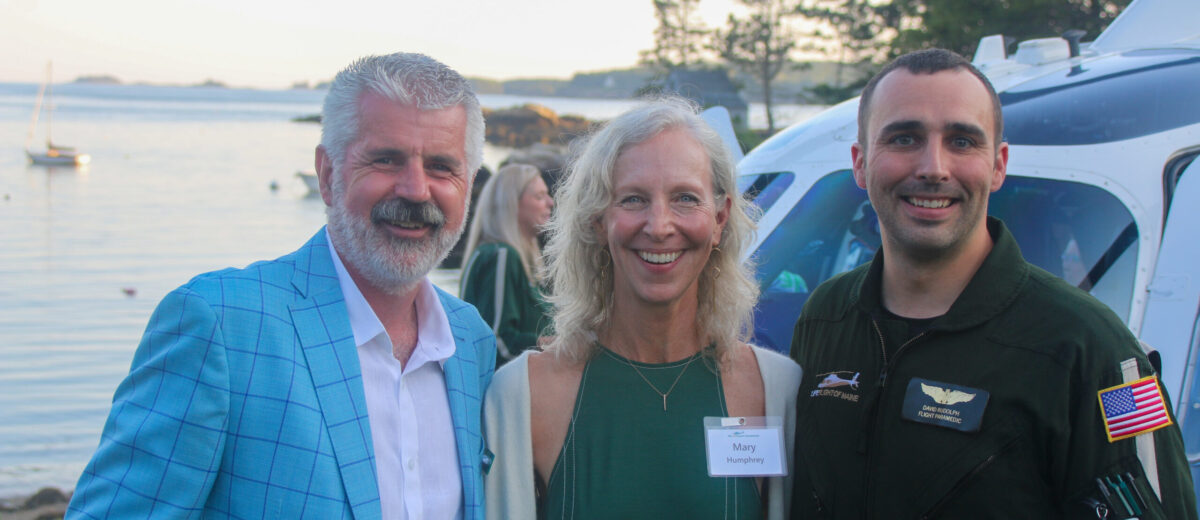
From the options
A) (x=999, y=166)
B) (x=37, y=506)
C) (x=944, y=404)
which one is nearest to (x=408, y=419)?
(x=944, y=404)

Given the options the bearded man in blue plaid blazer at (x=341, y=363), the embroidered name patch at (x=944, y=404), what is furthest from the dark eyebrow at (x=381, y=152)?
the embroidered name patch at (x=944, y=404)

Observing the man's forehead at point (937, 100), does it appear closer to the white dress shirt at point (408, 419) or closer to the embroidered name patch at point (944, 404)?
the embroidered name patch at point (944, 404)

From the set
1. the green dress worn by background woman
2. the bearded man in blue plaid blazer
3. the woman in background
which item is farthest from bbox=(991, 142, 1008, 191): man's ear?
the green dress worn by background woman

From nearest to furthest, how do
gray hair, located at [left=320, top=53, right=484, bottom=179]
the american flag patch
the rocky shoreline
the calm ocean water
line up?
1. the american flag patch
2. gray hair, located at [left=320, top=53, right=484, bottom=179]
3. the rocky shoreline
4. the calm ocean water

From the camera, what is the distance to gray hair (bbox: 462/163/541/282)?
5801 mm

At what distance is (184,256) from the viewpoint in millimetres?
23719

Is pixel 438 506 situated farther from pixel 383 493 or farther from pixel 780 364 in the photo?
pixel 780 364

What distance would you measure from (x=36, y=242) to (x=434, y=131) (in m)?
28.2

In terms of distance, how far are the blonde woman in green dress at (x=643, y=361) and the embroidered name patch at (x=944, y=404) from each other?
465mm

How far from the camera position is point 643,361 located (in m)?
2.69

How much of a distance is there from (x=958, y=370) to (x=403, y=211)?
1434 mm

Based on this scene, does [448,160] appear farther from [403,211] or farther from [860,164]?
[860,164]

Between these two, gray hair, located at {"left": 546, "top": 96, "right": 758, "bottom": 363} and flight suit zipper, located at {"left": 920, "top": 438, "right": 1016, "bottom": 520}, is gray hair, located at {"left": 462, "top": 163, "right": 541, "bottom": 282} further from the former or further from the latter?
flight suit zipper, located at {"left": 920, "top": 438, "right": 1016, "bottom": 520}

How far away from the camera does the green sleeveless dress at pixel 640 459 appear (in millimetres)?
2459
